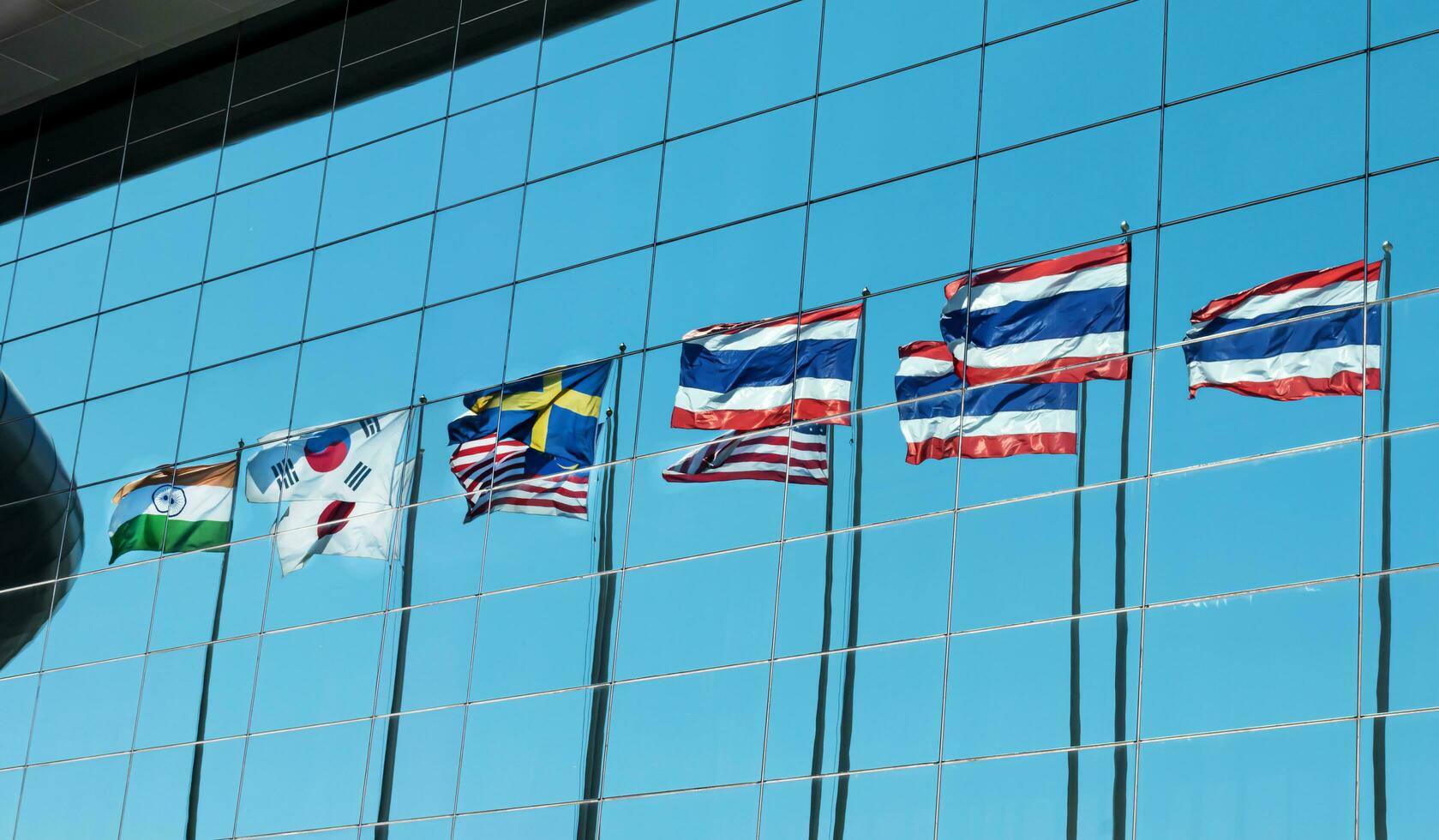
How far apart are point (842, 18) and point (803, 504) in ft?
22.3

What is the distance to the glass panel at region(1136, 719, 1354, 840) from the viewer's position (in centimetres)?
1762

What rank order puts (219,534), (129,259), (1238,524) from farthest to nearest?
(129,259) → (219,534) → (1238,524)

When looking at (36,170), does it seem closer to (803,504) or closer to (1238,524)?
(803,504)

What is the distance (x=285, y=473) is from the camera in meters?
27.7

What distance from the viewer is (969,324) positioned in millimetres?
22438

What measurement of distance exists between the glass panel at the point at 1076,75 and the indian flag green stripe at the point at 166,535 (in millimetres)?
12847

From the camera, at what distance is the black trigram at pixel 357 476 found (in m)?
26.8

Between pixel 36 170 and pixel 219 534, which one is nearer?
pixel 219 534

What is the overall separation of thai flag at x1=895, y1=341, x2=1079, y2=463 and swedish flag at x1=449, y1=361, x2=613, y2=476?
4.52m

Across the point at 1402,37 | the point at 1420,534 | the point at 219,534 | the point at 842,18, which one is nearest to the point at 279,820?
the point at 219,534

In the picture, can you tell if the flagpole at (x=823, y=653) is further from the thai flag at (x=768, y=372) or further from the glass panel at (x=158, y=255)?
the glass panel at (x=158, y=255)

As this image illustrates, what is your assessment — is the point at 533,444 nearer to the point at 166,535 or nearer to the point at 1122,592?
the point at 166,535

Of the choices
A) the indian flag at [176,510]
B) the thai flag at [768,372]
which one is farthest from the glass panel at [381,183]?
the thai flag at [768,372]

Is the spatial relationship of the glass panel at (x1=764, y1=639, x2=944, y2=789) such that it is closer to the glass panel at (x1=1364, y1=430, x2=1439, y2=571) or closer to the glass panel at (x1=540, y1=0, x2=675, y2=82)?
the glass panel at (x1=1364, y1=430, x2=1439, y2=571)
